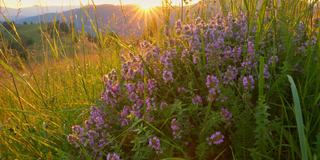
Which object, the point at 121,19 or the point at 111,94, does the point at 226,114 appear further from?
the point at 121,19

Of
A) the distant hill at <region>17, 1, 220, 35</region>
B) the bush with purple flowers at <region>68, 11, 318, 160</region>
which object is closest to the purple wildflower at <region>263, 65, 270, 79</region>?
the bush with purple flowers at <region>68, 11, 318, 160</region>

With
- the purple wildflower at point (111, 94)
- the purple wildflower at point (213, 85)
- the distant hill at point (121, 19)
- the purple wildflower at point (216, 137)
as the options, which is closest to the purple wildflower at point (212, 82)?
the purple wildflower at point (213, 85)

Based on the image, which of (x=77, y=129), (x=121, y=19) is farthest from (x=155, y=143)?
(x=121, y=19)

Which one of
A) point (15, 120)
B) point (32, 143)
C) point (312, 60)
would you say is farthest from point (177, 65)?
point (15, 120)

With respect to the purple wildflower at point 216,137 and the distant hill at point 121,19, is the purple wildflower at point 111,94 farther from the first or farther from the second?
the distant hill at point 121,19

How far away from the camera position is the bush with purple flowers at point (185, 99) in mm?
1542

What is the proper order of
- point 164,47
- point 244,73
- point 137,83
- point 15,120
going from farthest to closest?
point 15,120 → point 164,47 → point 137,83 → point 244,73

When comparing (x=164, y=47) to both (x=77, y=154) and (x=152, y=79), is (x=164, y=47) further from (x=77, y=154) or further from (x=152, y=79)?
(x=77, y=154)

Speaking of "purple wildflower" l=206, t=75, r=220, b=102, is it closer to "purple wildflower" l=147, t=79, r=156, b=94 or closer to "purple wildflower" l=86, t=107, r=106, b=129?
"purple wildflower" l=147, t=79, r=156, b=94

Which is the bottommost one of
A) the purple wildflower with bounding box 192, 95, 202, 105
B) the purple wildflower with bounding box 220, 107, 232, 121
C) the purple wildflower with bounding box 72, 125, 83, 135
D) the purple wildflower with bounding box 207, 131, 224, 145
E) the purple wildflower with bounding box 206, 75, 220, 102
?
the purple wildflower with bounding box 72, 125, 83, 135

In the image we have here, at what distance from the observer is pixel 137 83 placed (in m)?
1.96

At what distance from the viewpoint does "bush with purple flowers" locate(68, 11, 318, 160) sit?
5.06 feet

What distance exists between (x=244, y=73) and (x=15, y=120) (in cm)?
179

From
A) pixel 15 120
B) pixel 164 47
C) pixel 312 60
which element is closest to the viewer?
pixel 312 60
